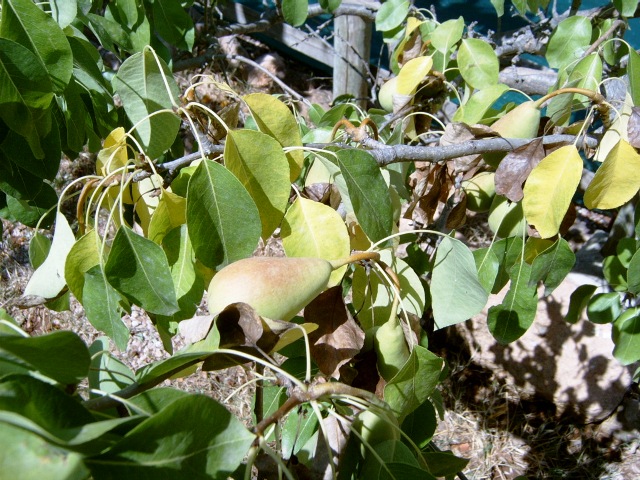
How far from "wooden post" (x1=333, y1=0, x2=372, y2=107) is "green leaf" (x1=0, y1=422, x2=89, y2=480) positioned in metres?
2.15

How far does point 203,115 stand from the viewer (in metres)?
0.78

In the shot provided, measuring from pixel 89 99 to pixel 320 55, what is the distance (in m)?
2.20

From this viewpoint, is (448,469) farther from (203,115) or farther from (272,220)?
(203,115)

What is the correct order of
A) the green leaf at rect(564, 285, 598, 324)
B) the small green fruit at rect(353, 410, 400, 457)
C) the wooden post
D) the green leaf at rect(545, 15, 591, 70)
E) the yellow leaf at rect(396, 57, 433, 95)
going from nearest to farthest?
1. the small green fruit at rect(353, 410, 400, 457)
2. the yellow leaf at rect(396, 57, 433, 95)
3. the green leaf at rect(545, 15, 591, 70)
4. the green leaf at rect(564, 285, 598, 324)
5. the wooden post

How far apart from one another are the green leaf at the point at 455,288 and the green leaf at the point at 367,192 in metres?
0.09

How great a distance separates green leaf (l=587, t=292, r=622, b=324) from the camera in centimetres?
117

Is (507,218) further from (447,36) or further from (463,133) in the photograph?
(447,36)

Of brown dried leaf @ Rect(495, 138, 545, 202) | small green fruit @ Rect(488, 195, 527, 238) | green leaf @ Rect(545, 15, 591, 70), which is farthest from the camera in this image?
green leaf @ Rect(545, 15, 591, 70)

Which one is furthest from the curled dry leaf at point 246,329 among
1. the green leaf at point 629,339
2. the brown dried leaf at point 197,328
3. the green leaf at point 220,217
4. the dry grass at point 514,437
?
the dry grass at point 514,437

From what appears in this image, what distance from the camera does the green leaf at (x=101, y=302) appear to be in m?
0.59

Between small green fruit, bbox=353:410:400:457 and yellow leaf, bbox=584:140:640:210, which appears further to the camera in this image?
yellow leaf, bbox=584:140:640:210

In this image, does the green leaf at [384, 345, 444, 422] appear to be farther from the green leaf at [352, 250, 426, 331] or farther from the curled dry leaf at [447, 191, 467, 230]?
the curled dry leaf at [447, 191, 467, 230]

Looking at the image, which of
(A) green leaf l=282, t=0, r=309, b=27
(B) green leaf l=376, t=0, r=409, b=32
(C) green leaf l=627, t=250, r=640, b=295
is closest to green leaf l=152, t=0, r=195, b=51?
(A) green leaf l=282, t=0, r=309, b=27

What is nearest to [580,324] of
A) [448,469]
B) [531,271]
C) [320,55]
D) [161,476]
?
[531,271]
